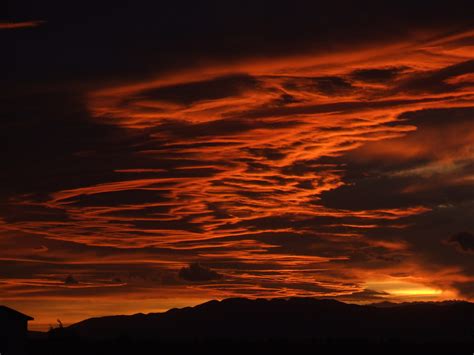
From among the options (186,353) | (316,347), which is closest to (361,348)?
(316,347)

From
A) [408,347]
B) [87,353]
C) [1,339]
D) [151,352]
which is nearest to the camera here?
[1,339]

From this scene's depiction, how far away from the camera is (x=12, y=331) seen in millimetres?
55375

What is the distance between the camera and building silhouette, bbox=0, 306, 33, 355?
179ft

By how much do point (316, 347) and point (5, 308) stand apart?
3242 cm

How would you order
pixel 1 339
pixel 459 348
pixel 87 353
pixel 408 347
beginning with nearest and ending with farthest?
pixel 1 339 < pixel 87 353 < pixel 459 348 < pixel 408 347

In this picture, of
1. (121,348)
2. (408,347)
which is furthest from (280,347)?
(121,348)

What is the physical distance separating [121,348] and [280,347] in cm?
1771

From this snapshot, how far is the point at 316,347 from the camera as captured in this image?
76.1m

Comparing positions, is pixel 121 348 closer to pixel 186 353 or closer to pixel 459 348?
pixel 186 353

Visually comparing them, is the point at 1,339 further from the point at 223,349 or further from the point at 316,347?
the point at 316,347

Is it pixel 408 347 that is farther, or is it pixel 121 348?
pixel 408 347

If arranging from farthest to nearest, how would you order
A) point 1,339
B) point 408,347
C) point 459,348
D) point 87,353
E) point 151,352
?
point 408,347, point 459,348, point 151,352, point 87,353, point 1,339

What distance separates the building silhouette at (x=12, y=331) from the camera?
54.5m

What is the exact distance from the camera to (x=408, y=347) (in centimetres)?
7581
